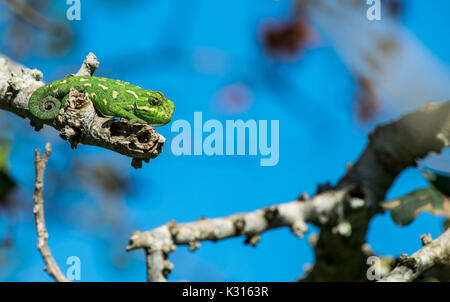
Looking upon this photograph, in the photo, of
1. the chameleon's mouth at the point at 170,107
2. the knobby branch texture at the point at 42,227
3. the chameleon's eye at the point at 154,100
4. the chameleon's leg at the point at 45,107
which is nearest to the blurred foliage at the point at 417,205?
the chameleon's mouth at the point at 170,107

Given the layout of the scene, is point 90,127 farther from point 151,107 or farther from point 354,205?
point 354,205

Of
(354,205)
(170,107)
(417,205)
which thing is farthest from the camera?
(354,205)

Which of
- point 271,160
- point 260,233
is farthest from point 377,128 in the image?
point 260,233

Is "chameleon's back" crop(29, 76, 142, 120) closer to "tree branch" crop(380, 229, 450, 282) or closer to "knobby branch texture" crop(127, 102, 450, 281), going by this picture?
"knobby branch texture" crop(127, 102, 450, 281)

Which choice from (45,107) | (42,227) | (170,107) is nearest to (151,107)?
(170,107)

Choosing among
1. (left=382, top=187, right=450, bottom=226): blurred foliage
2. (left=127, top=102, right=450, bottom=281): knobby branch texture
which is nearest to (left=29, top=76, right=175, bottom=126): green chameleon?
(left=127, top=102, right=450, bottom=281): knobby branch texture

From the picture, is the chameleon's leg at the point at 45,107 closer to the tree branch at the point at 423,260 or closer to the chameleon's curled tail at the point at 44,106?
the chameleon's curled tail at the point at 44,106
